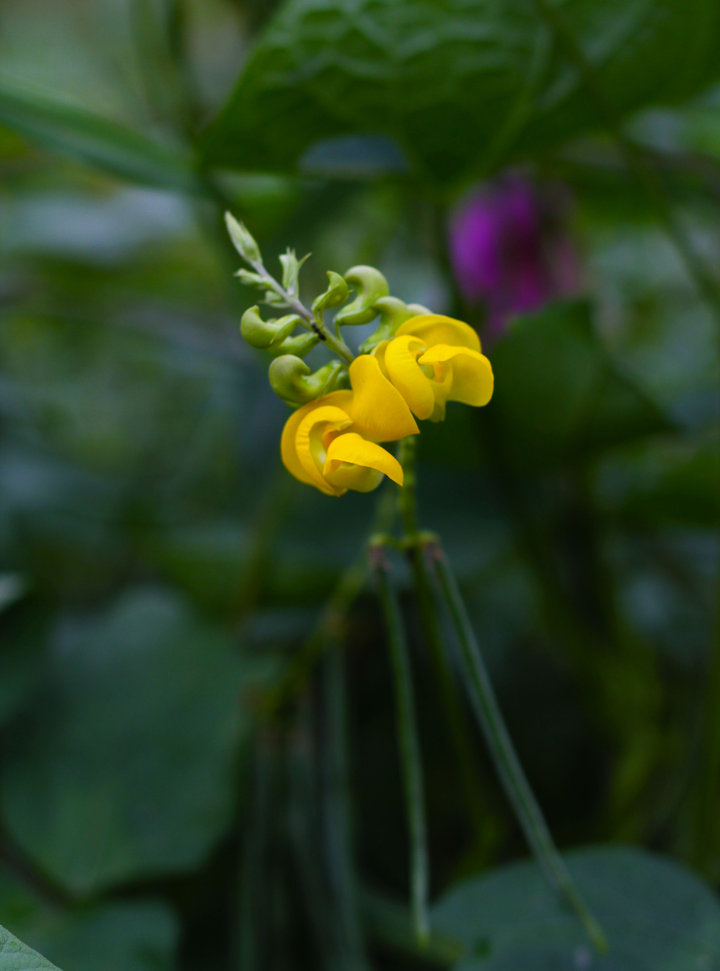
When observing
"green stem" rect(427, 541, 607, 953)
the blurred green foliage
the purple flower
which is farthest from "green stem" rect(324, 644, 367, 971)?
the purple flower

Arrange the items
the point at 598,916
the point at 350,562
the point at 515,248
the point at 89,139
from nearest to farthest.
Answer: the point at 598,916 → the point at 89,139 → the point at 350,562 → the point at 515,248

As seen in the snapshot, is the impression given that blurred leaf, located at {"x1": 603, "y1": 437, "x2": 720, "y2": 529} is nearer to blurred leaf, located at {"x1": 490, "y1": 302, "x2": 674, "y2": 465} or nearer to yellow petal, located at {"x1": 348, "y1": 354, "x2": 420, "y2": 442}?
blurred leaf, located at {"x1": 490, "y1": 302, "x2": 674, "y2": 465}

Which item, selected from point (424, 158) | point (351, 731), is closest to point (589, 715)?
point (351, 731)

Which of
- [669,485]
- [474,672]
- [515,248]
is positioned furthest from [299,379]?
[515,248]

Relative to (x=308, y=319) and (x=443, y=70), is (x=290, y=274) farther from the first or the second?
(x=443, y=70)

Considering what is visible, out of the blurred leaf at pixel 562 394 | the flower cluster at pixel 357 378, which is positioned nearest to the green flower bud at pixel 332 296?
the flower cluster at pixel 357 378

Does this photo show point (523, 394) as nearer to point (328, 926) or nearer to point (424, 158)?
point (424, 158)
